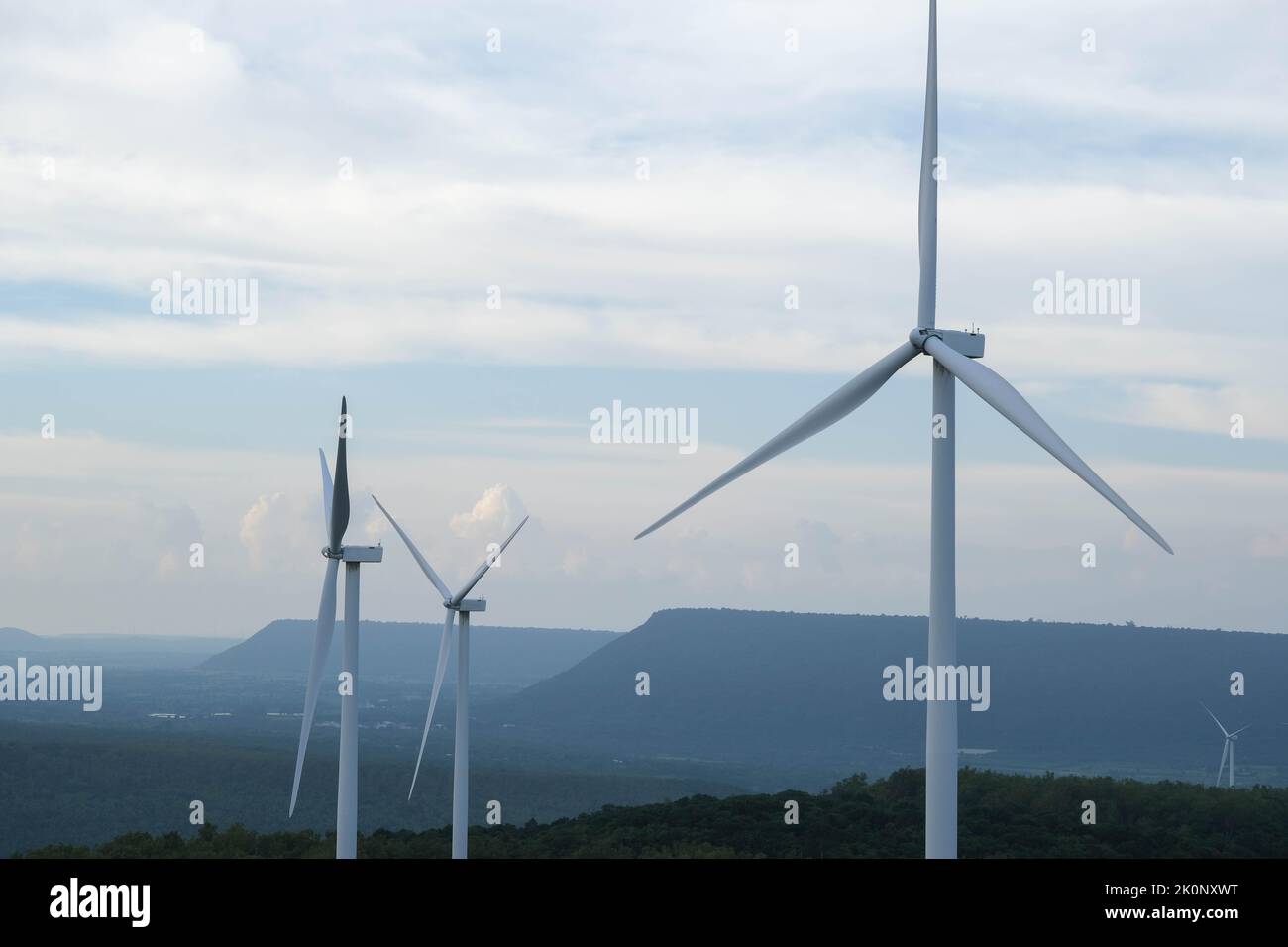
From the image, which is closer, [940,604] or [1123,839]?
[940,604]

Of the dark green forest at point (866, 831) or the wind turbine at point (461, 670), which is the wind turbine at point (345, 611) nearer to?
the wind turbine at point (461, 670)

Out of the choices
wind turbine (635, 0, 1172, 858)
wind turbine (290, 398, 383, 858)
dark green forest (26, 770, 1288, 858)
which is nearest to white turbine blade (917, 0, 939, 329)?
wind turbine (635, 0, 1172, 858)

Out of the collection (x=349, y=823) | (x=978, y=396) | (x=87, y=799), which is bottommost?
(x=87, y=799)

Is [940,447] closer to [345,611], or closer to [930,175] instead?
[930,175]

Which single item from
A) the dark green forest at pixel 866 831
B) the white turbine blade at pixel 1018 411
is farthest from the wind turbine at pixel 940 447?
the dark green forest at pixel 866 831

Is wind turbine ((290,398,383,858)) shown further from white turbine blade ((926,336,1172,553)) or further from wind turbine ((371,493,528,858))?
white turbine blade ((926,336,1172,553))

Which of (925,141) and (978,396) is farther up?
(925,141)
